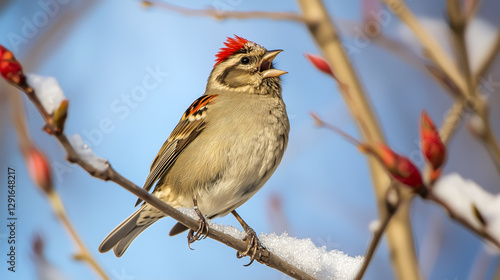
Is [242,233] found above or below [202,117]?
below

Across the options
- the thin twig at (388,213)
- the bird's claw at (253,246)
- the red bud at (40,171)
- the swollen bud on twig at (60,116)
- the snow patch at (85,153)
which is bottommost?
the red bud at (40,171)

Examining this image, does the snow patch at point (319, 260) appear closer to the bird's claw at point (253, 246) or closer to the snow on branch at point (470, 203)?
the bird's claw at point (253, 246)

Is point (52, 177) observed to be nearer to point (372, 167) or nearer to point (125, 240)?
point (372, 167)

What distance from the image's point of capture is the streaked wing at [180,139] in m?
2.45

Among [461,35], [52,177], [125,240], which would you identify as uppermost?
[461,35]

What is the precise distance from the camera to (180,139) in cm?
253

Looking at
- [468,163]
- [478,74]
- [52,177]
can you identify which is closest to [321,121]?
[478,74]

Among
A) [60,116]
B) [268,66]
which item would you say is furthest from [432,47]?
[268,66]

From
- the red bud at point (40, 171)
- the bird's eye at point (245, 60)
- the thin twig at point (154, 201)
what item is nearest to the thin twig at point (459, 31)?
the thin twig at point (154, 201)

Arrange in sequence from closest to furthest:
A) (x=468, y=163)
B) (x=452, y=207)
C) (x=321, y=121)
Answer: (x=452, y=207), (x=321, y=121), (x=468, y=163)

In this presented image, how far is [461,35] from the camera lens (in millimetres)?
1113

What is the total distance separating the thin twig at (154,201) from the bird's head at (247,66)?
97cm

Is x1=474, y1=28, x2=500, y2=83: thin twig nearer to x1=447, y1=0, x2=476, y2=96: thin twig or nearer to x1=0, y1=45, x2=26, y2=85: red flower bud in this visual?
x1=447, y1=0, x2=476, y2=96: thin twig

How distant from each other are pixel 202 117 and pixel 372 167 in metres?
1.12
